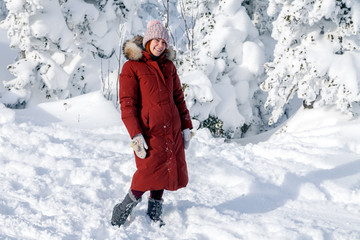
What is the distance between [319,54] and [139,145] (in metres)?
7.44

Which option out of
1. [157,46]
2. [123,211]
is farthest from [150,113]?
[123,211]

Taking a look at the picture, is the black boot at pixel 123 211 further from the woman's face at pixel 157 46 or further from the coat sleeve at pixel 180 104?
the woman's face at pixel 157 46

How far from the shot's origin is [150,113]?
2801 millimetres

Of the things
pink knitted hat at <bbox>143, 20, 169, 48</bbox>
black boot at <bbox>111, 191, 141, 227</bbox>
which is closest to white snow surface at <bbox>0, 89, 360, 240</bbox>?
black boot at <bbox>111, 191, 141, 227</bbox>

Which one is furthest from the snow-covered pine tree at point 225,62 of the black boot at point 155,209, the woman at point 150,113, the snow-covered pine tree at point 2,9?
the snow-covered pine tree at point 2,9

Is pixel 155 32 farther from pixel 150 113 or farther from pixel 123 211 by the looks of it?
pixel 123 211

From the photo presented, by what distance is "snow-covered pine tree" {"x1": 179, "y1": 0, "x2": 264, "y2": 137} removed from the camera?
36.9ft

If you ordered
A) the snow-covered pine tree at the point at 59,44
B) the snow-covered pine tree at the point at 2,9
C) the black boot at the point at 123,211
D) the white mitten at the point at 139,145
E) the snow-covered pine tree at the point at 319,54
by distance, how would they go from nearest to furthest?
the white mitten at the point at 139,145 → the black boot at the point at 123,211 → the snow-covered pine tree at the point at 319,54 → the snow-covered pine tree at the point at 59,44 → the snow-covered pine tree at the point at 2,9

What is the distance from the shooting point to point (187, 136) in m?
3.14

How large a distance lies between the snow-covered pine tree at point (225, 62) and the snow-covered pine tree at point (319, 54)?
235cm

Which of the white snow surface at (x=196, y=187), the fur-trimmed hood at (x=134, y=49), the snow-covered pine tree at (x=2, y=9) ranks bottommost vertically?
the snow-covered pine tree at (x=2, y=9)

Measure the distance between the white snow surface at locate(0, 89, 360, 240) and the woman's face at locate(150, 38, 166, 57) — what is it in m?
1.52

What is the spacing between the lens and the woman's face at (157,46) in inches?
111

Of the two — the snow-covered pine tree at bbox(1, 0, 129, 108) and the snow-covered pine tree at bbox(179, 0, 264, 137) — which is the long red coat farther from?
the snow-covered pine tree at bbox(179, 0, 264, 137)
